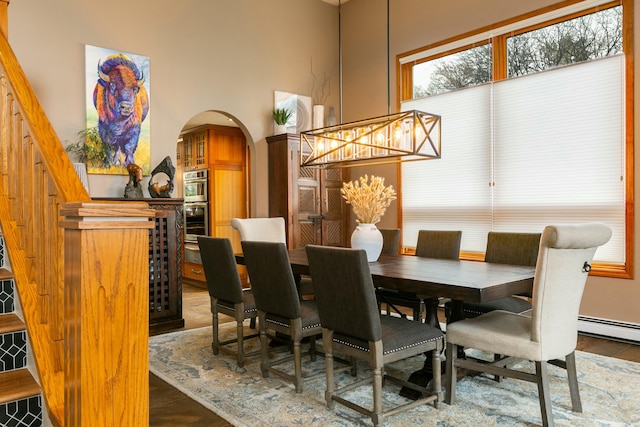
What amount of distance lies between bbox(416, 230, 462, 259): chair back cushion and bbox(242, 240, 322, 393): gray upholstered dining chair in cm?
140

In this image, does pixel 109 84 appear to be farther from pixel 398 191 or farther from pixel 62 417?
pixel 62 417

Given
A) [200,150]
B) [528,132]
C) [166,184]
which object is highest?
[200,150]

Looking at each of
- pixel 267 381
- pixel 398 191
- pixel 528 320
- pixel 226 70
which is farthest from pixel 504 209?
pixel 226 70

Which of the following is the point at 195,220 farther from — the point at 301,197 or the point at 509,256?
the point at 509,256

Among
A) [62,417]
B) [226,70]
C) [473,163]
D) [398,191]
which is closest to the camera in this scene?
[62,417]

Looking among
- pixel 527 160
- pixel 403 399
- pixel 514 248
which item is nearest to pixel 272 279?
pixel 403 399

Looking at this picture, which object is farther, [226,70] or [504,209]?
[226,70]

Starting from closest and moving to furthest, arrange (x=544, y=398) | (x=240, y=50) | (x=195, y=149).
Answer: (x=544, y=398)
(x=240, y=50)
(x=195, y=149)

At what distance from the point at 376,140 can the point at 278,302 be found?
147 cm

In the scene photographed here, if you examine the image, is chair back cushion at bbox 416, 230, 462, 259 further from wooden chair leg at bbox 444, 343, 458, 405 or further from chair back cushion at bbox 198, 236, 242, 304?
chair back cushion at bbox 198, 236, 242, 304

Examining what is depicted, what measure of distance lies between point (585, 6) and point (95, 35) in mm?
4635

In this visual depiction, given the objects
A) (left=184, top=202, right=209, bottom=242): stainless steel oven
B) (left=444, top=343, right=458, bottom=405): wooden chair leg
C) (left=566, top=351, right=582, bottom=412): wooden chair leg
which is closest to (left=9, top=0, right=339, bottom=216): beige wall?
(left=184, top=202, right=209, bottom=242): stainless steel oven

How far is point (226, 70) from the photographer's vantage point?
559cm

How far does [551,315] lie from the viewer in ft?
7.80
